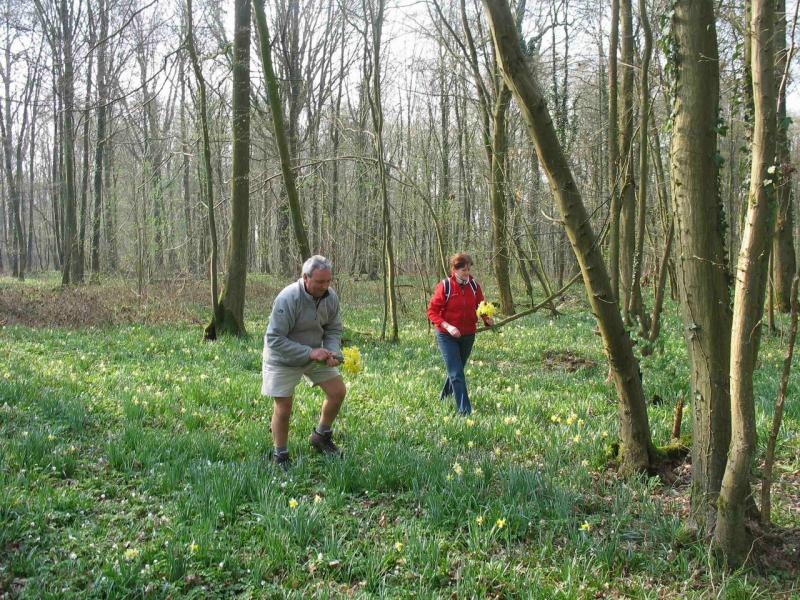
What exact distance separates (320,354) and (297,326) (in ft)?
1.22

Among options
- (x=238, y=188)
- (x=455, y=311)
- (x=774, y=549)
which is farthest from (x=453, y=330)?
(x=238, y=188)

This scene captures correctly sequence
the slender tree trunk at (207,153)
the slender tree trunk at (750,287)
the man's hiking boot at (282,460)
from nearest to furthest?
1. the slender tree trunk at (750,287)
2. the man's hiking boot at (282,460)
3. the slender tree trunk at (207,153)

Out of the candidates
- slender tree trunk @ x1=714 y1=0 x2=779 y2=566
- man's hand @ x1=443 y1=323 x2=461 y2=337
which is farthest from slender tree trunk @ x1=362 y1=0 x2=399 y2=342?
slender tree trunk @ x1=714 y1=0 x2=779 y2=566

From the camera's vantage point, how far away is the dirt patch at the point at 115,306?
12.5 m

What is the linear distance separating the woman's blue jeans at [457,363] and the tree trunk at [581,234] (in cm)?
192

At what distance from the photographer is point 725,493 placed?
3018 mm

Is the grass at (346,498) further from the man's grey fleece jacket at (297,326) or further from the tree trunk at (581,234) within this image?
the man's grey fleece jacket at (297,326)

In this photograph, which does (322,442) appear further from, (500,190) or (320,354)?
(500,190)

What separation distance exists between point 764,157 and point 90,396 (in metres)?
6.24

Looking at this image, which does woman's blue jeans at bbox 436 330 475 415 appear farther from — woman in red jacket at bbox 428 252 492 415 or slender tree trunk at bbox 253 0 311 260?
slender tree trunk at bbox 253 0 311 260

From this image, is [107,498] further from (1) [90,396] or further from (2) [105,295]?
(2) [105,295]

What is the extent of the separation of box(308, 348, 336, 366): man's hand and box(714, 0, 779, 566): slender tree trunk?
8.67ft

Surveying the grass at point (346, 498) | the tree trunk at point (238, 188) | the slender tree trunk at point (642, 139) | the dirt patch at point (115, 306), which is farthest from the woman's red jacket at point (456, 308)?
the dirt patch at point (115, 306)

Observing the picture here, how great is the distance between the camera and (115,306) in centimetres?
1470
